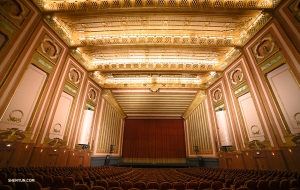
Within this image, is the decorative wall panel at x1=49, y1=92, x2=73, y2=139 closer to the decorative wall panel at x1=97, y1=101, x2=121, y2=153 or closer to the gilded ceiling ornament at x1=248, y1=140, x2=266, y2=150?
the decorative wall panel at x1=97, y1=101, x2=121, y2=153

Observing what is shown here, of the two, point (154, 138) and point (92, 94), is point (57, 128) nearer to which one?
point (92, 94)

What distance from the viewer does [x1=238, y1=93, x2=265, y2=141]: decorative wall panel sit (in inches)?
317

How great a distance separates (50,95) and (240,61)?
525 inches

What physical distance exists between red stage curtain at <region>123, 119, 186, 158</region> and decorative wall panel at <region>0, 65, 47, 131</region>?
579 inches

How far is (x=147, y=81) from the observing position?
14.7m

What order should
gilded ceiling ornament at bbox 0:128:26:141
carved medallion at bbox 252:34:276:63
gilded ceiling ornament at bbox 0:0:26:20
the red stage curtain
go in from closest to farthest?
gilded ceiling ornament at bbox 0:128:26:141 → gilded ceiling ornament at bbox 0:0:26:20 → carved medallion at bbox 252:34:276:63 → the red stage curtain

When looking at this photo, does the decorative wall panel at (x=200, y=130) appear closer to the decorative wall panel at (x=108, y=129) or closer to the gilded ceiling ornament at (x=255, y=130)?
the gilded ceiling ornament at (x=255, y=130)

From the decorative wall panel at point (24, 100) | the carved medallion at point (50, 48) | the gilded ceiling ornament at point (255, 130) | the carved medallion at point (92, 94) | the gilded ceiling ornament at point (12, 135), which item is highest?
the carved medallion at point (50, 48)

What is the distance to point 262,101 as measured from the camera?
7.85 meters

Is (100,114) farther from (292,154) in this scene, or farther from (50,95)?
(292,154)

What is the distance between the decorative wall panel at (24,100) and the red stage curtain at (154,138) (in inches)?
579

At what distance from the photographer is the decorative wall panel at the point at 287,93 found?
6.33m

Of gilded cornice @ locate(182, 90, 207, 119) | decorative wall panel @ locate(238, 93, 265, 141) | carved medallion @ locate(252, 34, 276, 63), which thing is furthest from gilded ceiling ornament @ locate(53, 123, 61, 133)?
carved medallion @ locate(252, 34, 276, 63)

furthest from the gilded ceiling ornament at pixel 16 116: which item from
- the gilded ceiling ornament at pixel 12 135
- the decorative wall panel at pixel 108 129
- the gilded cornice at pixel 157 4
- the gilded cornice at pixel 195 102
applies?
the gilded cornice at pixel 195 102
